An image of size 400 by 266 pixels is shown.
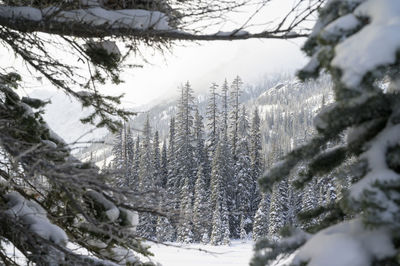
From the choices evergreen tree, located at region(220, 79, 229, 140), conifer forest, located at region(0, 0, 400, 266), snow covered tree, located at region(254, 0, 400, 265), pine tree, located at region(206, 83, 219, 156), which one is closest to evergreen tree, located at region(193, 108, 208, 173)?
pine tree, located at region(206, 83, 219, 156)

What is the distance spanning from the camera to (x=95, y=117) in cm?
446

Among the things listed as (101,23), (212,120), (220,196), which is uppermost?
(101,23)

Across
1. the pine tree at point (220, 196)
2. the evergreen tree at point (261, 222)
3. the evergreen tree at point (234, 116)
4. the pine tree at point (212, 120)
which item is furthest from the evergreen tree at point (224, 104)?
the evergreen tree at point (261, 222)

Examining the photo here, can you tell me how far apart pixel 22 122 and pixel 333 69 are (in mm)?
2720

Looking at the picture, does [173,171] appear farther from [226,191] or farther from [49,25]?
[49,25]

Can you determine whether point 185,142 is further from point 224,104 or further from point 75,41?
point 75,41

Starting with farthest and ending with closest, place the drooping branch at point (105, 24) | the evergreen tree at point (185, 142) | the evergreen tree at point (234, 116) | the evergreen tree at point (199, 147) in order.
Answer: the evergreen tree at point (234, 116) < the evergreen tree at point (199, 147) < the evergreen tree at point (185, 142) < the drooping branch at point (105, 24)

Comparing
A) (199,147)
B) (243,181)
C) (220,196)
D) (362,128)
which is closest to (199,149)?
(199,147)

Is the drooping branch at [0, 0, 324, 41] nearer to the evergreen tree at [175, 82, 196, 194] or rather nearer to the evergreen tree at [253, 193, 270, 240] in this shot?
the evergreen tree at [253, 193, 270, 240]

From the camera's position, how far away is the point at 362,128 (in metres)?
1.41

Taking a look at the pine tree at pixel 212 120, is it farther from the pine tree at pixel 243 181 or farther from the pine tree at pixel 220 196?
the pine tree at pixel 220 196

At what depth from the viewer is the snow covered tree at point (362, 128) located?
44.1 inches

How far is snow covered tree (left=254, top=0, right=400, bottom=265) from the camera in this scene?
112 centimetres

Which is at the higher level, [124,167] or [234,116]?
[234,116]
